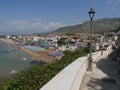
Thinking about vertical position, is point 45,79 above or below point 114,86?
above

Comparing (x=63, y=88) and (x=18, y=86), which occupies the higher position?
(x=63, y=88)

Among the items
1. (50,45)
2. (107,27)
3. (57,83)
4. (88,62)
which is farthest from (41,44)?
(57,83)

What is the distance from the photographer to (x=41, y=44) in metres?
128

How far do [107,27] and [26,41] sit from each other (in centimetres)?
6523

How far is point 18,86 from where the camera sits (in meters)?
6.84

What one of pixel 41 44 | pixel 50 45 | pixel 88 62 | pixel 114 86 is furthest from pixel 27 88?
pixel 41 44

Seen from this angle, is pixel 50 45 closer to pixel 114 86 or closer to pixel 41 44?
pixel 41 44

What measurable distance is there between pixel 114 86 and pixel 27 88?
3844 millimetres

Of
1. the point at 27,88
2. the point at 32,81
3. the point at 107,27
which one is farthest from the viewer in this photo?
the point at 107,27

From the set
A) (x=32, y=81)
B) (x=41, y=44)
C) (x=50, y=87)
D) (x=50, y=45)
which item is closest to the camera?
(x=50, y=87)

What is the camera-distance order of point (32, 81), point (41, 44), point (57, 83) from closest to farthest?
point (57, 83), point (32, 81), point (41, 44)

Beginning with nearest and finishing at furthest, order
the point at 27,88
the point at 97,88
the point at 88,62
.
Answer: the point at 27,88, the point at 97,88, the point at 88,62

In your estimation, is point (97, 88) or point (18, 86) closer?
point (18, 86)

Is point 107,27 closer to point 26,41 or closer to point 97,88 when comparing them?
point 26,41
